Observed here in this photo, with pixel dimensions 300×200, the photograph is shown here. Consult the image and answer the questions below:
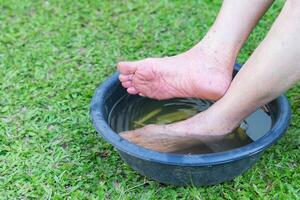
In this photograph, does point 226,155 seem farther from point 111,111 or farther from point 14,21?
point 14,21

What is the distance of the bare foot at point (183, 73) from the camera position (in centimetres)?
185

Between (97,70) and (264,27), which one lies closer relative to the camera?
(97,70)

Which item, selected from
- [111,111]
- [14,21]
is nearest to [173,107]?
[111,111]

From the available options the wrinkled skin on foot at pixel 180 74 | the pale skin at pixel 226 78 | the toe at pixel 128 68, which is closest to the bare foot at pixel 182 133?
the pale skin at pixel 226 78

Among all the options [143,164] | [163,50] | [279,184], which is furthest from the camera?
[163,50]

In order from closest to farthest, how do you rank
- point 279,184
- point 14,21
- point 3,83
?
point 279,184
point 3,83
point 14,21

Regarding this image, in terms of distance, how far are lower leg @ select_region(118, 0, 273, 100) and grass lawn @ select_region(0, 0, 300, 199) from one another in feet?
Answer: 0.97

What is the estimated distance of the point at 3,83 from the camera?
2328 mm

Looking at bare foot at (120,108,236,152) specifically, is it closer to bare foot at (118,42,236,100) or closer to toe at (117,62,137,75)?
bare foot at (118,42,236,100)

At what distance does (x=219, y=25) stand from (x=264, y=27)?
81 centimetres

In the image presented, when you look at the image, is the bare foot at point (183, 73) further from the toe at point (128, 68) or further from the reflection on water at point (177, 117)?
the reflection on water at point (177, 117)

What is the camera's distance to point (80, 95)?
2.27 m

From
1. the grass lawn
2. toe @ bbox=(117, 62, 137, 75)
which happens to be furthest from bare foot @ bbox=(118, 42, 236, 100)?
the grass lawn

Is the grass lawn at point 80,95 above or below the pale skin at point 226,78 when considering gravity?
below
